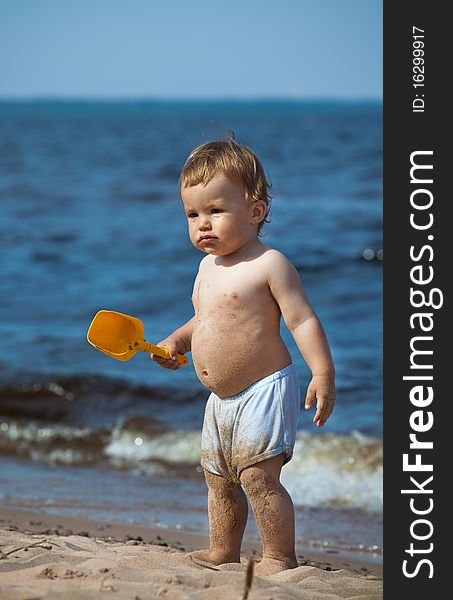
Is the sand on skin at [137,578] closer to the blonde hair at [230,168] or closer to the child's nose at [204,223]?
the child's nose at [204,223]

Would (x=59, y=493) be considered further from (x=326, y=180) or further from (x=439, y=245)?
(x=326, y=180)

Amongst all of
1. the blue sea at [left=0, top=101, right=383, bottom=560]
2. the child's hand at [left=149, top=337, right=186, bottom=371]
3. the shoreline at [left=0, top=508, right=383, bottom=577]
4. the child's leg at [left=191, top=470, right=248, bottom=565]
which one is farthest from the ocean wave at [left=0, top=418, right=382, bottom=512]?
the child's hand at [left=149, top=337, right=186, bottom=371]

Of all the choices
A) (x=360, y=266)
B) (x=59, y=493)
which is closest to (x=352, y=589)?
(x=59, y=493)

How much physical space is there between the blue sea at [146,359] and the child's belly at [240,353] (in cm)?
66

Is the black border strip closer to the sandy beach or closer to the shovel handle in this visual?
the sandy beach

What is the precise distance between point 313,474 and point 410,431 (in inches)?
129

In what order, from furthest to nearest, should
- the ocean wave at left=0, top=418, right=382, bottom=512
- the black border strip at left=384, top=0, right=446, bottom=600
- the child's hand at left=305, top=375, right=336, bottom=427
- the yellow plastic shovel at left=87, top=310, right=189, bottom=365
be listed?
1. the ocean wave at left=0, top=418, right=382, bottom=512
2. the yellow plastic shovel at left=87, top=310, right=189, bottom=365
3. the child's hand at left=305, top=375, right=336, bottom=427
4. the black border strip at left=384, top=0, right=446, bottom=600

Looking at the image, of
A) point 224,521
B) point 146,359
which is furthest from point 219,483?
point 146,359

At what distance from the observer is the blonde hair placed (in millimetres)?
3373

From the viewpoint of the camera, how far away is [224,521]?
11.5ft

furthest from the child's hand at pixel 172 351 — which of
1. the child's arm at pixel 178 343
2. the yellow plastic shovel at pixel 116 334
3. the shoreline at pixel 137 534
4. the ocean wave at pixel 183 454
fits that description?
the ocean wave at pixel 183 454

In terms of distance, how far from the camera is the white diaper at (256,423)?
3.31 metres

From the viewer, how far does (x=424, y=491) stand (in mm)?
2799

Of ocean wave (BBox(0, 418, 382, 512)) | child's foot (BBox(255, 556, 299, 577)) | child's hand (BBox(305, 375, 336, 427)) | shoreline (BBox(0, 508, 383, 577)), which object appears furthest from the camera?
ocean wave (BBox(0, 418, 382, 512))
